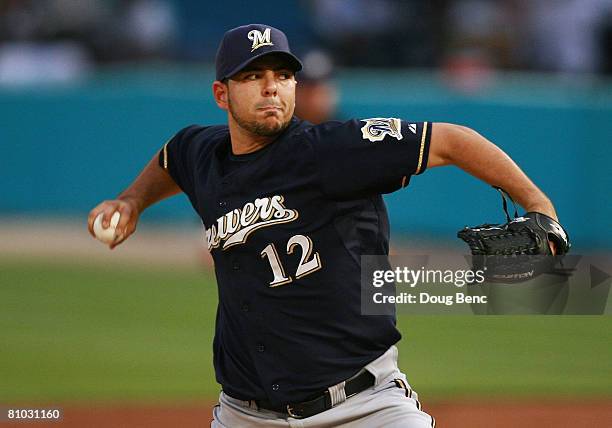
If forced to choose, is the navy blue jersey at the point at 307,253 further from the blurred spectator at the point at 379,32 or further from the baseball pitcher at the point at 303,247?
the blurred spectator at the point at 379,32

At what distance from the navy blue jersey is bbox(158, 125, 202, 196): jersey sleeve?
1.63ft

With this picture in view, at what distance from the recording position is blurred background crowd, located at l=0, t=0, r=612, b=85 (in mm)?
15070

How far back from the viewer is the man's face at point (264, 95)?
13.8 ft

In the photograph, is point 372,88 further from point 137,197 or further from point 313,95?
point 137,197

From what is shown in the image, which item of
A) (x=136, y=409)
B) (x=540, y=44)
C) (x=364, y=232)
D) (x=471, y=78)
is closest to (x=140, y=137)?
(x=471, y=78)

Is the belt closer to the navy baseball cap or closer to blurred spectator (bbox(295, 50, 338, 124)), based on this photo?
the navy baseball cap

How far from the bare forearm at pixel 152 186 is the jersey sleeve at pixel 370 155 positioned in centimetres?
101

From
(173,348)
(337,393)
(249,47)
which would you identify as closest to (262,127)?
(249,47)

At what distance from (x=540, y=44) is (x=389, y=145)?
38.8ft

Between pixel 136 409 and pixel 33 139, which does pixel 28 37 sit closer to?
pixel 33 139

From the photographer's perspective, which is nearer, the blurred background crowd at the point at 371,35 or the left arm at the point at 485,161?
the left arm at the point at 485,161

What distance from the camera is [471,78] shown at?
14.9m

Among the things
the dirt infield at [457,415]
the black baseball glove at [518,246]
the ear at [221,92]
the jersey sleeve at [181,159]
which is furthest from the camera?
the dirt infield at [457,415]

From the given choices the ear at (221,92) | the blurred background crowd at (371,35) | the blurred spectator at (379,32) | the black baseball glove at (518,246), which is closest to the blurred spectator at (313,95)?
the ear at (221,92)
